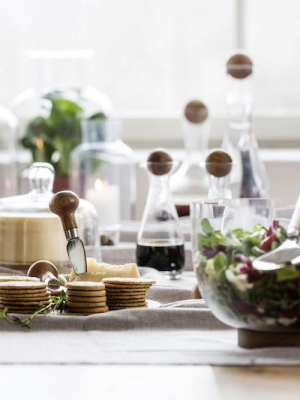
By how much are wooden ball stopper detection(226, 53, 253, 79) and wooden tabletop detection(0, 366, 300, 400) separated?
99 cm

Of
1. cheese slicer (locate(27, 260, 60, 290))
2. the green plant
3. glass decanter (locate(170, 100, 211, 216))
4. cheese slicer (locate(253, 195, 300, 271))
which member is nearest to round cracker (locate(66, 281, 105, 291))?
cheese slicer (locate(27, 260, 60, 290))

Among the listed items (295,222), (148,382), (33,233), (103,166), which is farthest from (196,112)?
(148,382)

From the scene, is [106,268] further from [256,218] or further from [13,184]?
[13,184]

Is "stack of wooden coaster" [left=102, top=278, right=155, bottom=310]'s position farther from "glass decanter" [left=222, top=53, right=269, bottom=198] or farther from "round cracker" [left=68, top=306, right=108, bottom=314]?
"glass decanter" [left=222, top=53, right=269, bottom=198]

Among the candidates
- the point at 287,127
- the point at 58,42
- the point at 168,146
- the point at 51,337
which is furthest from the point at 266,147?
the point at 51,337

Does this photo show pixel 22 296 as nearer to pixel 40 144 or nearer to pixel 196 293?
pixel 196 293

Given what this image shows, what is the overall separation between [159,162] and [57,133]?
113cm

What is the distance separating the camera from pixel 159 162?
1383 mm

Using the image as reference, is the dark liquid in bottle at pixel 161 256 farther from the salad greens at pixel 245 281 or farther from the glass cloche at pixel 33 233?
the salad greens at pixel 245 281

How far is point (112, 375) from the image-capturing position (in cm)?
76

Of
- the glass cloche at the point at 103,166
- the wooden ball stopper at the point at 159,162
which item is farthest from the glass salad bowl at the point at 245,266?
the glass cloche at the point at 103,166

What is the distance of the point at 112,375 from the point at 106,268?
36cm

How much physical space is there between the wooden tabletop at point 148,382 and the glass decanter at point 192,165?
3.11 ft

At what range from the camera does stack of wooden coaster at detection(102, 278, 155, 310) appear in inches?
40.4
